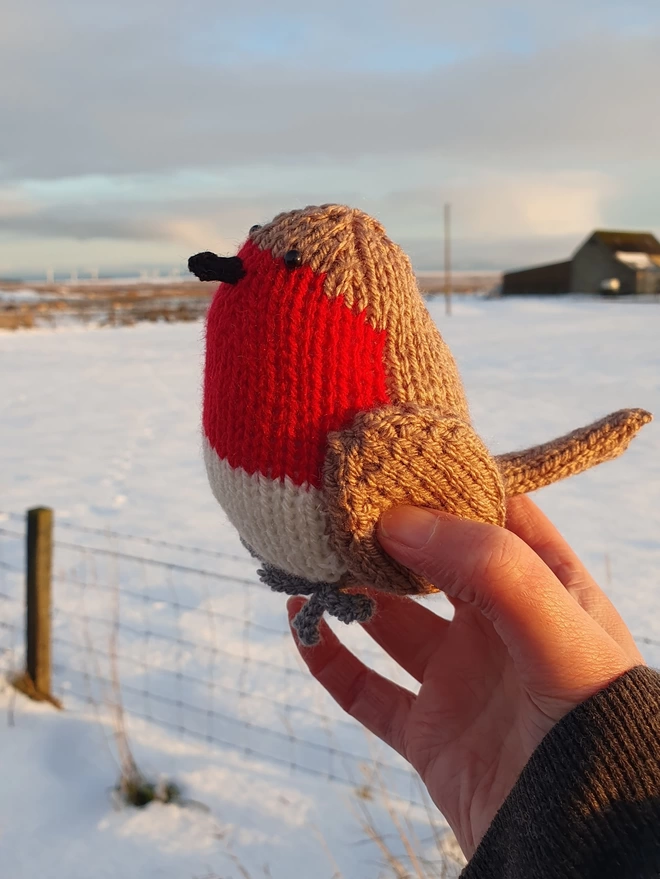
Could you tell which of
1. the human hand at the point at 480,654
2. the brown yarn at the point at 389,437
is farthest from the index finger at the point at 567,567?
the brown yarn at the point at 389,437

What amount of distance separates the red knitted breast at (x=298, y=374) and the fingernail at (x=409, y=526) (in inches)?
5.0

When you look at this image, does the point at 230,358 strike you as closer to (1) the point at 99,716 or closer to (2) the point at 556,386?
(1) the point at 99,716

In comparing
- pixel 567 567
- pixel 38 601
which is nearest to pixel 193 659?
pixel 38 601

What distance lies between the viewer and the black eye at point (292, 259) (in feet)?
3.37

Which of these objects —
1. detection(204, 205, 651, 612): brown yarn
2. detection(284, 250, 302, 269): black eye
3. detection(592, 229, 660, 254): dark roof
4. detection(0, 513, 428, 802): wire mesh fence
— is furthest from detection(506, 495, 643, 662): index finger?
detection(592, 229, 660, 254): dark roof

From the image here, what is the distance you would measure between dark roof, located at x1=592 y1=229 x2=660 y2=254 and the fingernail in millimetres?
34314

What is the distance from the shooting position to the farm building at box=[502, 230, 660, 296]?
98.0ft

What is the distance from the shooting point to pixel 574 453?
1.11m

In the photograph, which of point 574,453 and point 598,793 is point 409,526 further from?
point 598,793

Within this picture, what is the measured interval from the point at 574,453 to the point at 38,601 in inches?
116

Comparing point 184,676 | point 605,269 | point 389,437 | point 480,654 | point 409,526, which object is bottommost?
point 184,676

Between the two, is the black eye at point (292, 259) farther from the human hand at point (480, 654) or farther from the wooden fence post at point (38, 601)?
the wooden fence post at point (38, 601)

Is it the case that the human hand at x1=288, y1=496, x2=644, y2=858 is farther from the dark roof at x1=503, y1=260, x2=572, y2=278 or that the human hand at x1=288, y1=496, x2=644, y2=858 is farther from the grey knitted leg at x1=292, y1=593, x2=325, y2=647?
the dark roof at x1=503, y1=260, x2=572, y2=278

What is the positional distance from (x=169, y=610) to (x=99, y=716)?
82 cm
